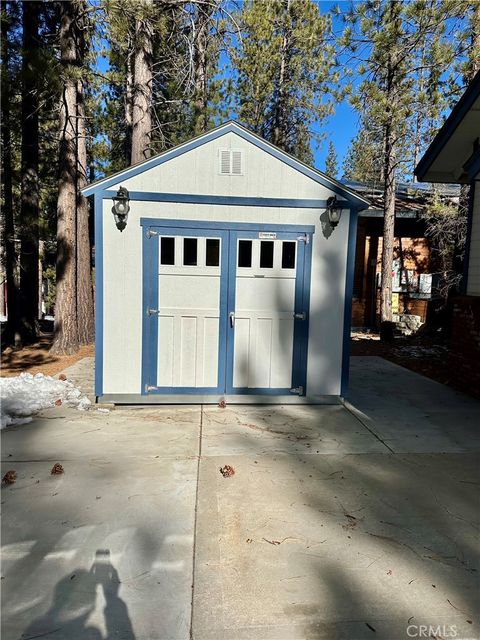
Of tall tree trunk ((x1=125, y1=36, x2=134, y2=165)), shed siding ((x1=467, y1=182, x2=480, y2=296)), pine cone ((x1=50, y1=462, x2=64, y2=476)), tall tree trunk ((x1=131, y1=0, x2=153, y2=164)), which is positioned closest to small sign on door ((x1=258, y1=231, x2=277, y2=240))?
shed siding ((x1=467, y1=182, x2=480, y2=296))

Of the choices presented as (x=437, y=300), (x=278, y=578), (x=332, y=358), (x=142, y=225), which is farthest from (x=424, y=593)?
(x=437, y=300)

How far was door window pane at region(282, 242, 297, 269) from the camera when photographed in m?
5.52

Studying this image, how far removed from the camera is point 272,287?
18.2ft

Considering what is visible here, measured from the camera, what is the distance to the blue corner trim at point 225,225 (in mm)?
5340

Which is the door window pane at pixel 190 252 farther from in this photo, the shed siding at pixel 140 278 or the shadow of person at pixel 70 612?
the shadow of person at pixel 70 612

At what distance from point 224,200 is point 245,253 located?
2.25 ft

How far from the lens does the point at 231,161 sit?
17.6 ft

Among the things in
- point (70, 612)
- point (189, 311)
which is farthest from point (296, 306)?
point (70, 612)

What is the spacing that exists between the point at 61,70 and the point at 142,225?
152 inches

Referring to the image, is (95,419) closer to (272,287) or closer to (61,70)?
(272,287)

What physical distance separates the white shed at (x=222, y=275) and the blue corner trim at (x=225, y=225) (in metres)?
0.01

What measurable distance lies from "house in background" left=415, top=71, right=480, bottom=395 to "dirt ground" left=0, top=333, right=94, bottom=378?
645 centimetres

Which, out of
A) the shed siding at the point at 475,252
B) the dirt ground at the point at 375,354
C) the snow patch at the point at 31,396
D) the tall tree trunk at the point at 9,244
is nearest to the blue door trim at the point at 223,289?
the snow patch at the point at 31,396

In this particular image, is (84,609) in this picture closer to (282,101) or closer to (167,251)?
(167,251)
